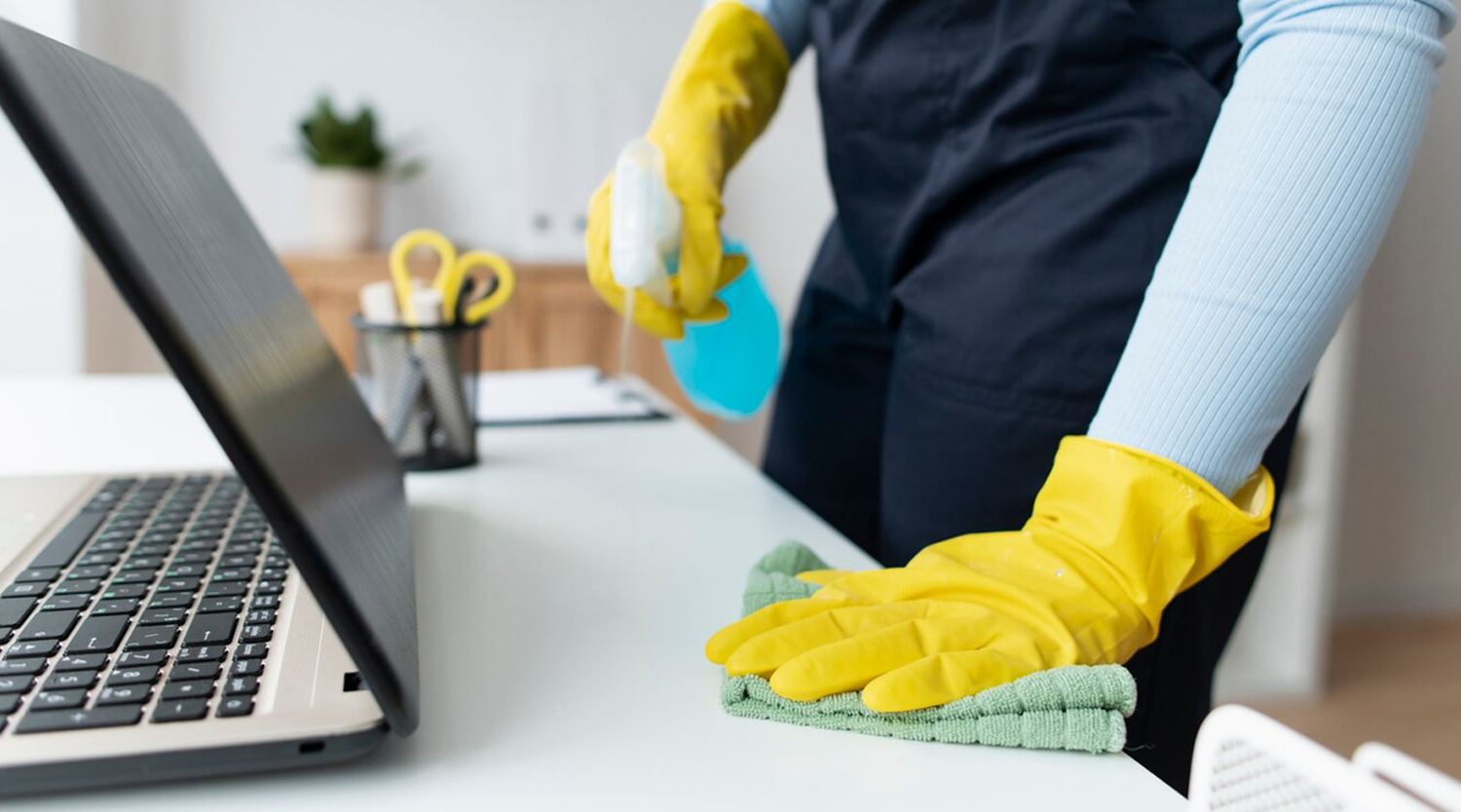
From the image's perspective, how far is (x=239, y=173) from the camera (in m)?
3.17

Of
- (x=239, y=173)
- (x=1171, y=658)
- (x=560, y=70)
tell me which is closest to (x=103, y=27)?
(x=239, y=173)

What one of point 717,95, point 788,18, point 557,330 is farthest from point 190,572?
point 557,330

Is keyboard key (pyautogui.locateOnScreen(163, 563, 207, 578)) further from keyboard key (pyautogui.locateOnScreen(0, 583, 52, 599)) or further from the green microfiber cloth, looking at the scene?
the green microfiber cloth

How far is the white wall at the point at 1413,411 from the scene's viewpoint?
7.45 ft

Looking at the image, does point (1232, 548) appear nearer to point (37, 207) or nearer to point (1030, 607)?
point (1030, 607)

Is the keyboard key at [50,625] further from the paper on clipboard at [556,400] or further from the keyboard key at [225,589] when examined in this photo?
the paper on clipboard at [556,400]

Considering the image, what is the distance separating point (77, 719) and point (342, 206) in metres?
2.79

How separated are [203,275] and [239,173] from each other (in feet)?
9.90

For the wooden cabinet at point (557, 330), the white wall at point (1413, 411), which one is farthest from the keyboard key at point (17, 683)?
the wooden cabinet at point (557, 330)

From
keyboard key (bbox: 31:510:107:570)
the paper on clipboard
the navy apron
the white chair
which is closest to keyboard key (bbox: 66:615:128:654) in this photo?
keyboard key (bbox: 31:510:107:570)

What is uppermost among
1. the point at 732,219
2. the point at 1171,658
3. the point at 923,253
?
the point at 923,253

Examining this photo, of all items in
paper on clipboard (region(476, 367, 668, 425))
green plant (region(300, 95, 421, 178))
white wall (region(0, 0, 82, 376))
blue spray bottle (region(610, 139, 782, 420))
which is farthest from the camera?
green plant (region(300, 95, 421, 178))

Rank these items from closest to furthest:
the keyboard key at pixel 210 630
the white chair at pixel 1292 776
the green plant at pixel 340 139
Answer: the white chair at pixel 1292 776
the keyboard key at pixel 210 630
the green plant at pixel 340 139

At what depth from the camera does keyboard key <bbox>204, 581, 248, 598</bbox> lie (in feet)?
1.73
